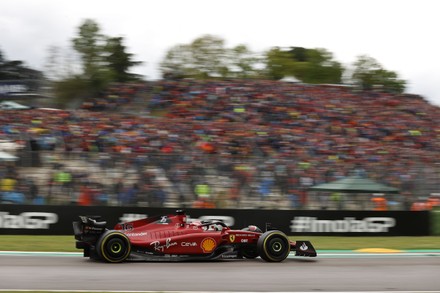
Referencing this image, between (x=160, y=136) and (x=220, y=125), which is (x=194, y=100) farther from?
(x=160, y=136)

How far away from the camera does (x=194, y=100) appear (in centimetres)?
3041

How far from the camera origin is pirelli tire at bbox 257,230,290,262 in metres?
11.3

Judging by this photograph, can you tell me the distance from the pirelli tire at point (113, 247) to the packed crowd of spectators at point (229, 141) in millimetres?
6263

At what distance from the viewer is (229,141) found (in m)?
23.3

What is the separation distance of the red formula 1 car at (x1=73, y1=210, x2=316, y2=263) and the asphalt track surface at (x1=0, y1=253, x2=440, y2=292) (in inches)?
6.9

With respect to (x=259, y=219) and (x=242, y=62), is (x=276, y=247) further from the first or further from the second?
(x=242, y=62)

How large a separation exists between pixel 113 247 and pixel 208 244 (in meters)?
1.64

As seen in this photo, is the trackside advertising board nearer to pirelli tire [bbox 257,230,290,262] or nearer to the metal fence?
the metal fence

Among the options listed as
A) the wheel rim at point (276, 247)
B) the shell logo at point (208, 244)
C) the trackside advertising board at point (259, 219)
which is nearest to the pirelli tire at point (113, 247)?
the shell logo at point (208, 244)

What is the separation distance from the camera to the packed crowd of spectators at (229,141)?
1706cm

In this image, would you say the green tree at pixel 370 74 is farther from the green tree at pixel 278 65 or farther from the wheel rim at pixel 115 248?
the wheel rim at pixel 115 248

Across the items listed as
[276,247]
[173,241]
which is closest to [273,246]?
[276,247]

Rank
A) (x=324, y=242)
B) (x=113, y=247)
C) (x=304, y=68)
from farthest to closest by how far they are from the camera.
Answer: (x=304, y=68), (x=324, y=242), (x=113, y=247)

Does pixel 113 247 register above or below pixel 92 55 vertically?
below
